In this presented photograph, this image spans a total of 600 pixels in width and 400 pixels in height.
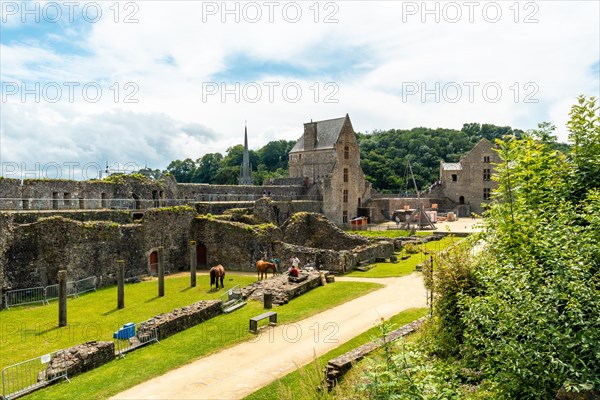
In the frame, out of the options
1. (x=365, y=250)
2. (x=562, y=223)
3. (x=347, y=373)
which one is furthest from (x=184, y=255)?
(x=562, y=223)

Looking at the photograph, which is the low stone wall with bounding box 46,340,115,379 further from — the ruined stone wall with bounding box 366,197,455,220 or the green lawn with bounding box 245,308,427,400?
the ruined stone wall with bounding box 366,197,455,220

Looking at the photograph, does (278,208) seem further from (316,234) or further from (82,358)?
(82,358)

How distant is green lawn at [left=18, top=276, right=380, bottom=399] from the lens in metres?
11.2

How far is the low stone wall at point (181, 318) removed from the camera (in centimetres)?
1497

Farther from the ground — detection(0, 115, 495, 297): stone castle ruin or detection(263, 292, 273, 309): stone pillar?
detection(0, 115, 495, 297): stone castle ruin

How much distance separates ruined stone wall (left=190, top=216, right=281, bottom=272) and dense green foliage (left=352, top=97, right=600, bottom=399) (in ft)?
59.3

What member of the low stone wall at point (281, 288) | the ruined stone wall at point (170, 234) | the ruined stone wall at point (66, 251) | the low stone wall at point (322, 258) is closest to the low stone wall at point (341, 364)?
the low stone wall at point (281, 288)

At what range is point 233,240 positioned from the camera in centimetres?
2897

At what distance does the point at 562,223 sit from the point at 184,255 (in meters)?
26.4

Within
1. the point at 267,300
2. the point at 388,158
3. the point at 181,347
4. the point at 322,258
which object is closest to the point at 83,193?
the point at 322,258

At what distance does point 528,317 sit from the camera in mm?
6703

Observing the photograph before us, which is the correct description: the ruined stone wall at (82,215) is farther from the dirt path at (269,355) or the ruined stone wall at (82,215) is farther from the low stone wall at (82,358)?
the dirt path at (269,355)

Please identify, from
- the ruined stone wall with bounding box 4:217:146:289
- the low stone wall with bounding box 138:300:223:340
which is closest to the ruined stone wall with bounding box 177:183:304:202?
the ruined stone wall with bounding box 4:217:146:289

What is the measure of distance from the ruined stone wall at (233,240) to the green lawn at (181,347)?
7.60 meters
